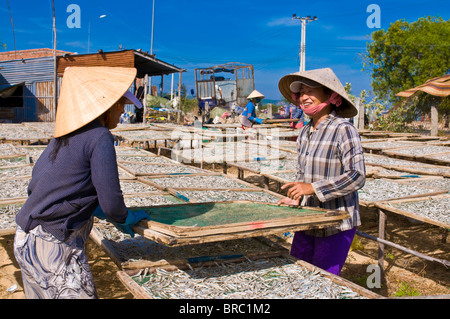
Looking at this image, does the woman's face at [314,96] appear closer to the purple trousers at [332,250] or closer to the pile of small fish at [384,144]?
the purple trousers at [332,250]

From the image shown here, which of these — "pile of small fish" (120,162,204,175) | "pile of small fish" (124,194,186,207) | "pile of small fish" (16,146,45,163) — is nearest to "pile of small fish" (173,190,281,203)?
"pile of small fish" (124,194,186,207)

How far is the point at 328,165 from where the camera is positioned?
2527 millimetres

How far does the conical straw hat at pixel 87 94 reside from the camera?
197 cm

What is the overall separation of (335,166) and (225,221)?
77 centimetres

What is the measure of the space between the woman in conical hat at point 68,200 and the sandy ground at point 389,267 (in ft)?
7.44

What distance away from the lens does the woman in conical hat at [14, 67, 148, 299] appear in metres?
1.91

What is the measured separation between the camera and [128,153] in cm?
822

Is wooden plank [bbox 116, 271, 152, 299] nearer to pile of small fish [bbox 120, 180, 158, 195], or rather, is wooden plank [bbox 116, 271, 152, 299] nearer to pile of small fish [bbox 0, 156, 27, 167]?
pile of small fish [bbox 120, 180, 158, 195]

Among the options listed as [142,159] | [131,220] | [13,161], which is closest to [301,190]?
[131,220]

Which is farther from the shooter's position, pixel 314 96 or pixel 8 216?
pixel 8 216

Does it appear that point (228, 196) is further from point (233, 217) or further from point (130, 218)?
point (130, 218)

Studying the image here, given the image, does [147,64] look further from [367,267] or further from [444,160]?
[367,267]

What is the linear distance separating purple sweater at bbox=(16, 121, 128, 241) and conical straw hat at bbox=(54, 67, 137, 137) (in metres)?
0.06

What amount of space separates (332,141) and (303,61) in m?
23.2
